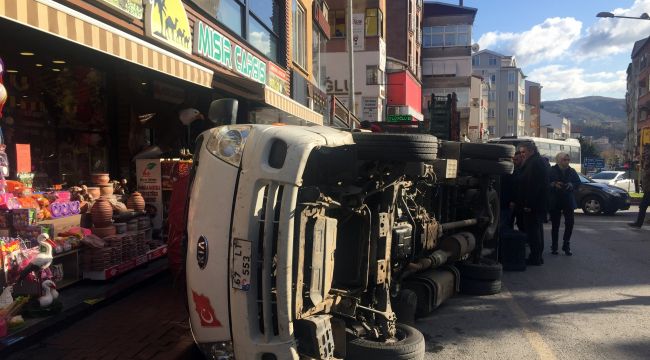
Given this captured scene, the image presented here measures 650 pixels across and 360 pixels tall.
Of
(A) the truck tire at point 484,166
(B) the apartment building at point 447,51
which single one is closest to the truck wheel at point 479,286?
(A) the truck tire at point 484,166

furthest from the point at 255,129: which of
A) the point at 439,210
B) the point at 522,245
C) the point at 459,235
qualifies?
the point at 522,245

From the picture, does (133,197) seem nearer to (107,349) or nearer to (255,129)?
(107,349)

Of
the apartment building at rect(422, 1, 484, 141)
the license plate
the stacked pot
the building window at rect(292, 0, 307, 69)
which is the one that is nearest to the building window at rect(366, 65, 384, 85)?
the apartment building at rect(422, 1, 484, 141)

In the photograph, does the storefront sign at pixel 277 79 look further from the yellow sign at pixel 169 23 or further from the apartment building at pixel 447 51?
the apartment building at pixel 447 51

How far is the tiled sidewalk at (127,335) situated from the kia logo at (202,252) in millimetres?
1117

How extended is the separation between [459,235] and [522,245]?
223 cm

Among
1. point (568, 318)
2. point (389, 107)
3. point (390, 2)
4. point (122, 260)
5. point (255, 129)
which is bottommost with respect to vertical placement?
point (568, 318)

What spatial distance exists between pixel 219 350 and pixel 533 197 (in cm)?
596

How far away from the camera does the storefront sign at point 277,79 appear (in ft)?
39.5

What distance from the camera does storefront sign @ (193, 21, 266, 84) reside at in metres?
8.27

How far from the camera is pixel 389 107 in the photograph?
1478 inches

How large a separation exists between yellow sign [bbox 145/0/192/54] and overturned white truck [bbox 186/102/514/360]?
415 centimetres

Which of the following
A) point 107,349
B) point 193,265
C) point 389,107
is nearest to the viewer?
point 193,265

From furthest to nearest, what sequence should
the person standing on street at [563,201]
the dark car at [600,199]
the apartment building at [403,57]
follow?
the apartment building at [403,57] < the dark car at [600,199] < the person standing on street at [563,201]
